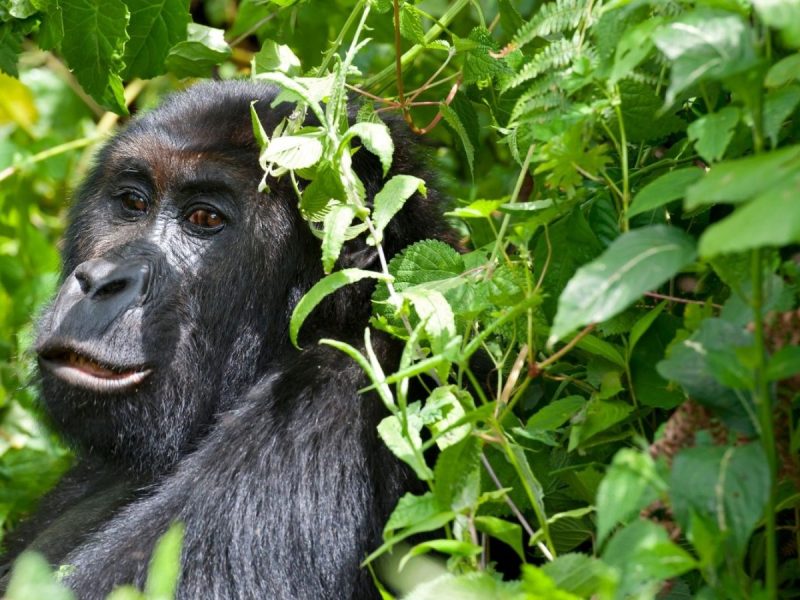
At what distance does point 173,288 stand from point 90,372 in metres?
0.32

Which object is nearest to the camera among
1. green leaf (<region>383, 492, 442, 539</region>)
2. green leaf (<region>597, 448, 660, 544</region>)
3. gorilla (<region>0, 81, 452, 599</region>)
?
green leaf (<region>597, 448, 660, 544</region>)

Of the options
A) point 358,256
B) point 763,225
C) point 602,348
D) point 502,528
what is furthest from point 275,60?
point 763,225

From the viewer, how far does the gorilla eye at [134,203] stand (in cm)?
338

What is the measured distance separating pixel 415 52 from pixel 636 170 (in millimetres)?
865

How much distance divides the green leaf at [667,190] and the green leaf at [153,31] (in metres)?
2.01

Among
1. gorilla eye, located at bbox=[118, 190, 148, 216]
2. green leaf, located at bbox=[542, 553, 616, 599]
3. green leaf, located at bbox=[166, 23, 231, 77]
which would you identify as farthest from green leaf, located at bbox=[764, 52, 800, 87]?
green leaf, located at bbox=[166, 23, 231, 77]

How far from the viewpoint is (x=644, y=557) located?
5.41 ft

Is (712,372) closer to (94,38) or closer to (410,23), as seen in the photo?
(410,23)

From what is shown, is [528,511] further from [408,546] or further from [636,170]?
[636,170]

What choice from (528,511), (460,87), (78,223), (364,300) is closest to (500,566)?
(528,511)

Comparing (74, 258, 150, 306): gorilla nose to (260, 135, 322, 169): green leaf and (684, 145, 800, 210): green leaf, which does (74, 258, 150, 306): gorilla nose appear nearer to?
(260, 135, 322, 169): green leaf

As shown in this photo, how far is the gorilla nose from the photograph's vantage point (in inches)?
116

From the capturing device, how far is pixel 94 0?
3.29 metres

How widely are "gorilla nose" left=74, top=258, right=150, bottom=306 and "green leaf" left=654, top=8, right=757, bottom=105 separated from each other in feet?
5.57
